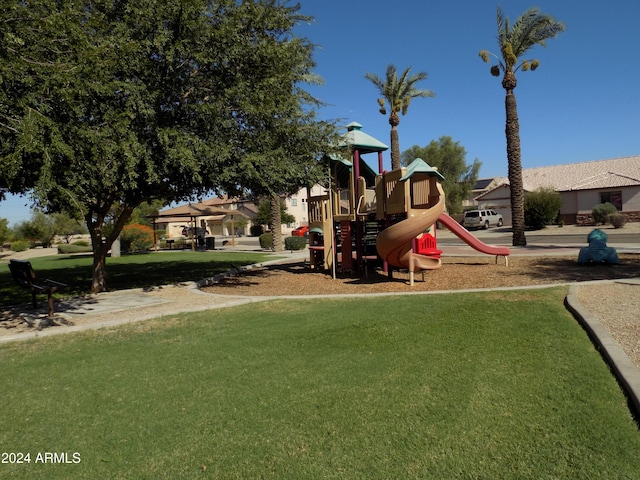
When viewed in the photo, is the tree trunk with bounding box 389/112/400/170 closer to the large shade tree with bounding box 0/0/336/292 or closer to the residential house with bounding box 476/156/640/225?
the residential house with bounding box 476/156/640/225

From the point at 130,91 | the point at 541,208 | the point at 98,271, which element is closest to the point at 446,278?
the point at 130,91

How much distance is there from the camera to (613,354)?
15.8ft

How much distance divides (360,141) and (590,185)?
1328 inches

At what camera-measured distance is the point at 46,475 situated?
3.12 m

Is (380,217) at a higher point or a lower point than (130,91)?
lower

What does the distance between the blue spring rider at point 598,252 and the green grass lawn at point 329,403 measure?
7544 millimetres

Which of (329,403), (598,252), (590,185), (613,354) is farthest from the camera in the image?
(590,185)

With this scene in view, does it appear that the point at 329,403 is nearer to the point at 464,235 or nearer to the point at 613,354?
the point at 613,354

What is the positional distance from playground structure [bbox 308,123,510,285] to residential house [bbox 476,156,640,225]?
1169 inches

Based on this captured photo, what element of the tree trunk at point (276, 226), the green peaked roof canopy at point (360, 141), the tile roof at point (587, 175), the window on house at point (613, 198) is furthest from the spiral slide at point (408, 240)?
the tile roof at point (587, 175)

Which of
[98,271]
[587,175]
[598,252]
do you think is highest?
[587,175]

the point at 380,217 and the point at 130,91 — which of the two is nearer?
the point at 130,91

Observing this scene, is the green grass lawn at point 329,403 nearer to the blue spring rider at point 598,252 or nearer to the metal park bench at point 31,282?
the metal park bench at point 31,282

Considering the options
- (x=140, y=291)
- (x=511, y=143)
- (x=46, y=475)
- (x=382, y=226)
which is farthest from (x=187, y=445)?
(x=511, y=143)
